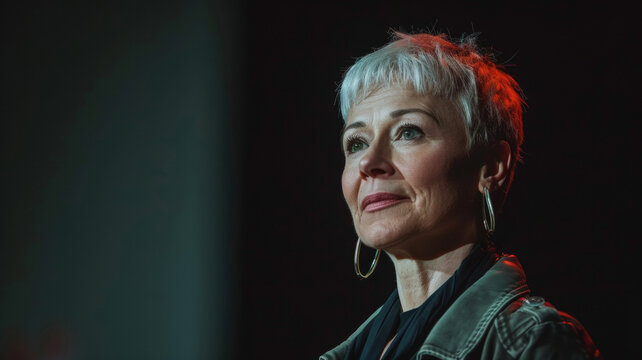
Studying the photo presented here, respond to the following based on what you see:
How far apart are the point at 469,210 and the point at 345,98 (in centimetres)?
46

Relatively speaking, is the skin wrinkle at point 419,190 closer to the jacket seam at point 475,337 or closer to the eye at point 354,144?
the eye at point 354,144

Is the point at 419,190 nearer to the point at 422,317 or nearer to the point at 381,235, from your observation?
the point at 381,235

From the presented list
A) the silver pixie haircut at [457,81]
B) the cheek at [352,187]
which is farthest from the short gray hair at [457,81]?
the cheek at [352,187]

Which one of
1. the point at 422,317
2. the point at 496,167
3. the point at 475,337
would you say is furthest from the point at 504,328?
the point at 496,167

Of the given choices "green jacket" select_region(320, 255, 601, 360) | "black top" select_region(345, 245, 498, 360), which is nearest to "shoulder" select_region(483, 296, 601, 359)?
"green jacket" select_region(320, 255, 601, 360)

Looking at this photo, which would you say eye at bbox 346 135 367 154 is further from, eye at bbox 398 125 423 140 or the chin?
the chin

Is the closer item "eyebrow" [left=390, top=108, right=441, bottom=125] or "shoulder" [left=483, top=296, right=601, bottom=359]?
"shoulder" [left=483, top=296, right=601, bottom=359]

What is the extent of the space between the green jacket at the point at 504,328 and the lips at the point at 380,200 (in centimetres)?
26

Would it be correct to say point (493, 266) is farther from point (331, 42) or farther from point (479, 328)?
point (331, 42)

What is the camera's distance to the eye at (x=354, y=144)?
61.1 inches

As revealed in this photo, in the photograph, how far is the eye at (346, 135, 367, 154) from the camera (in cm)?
155

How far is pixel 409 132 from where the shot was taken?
144 centimetres

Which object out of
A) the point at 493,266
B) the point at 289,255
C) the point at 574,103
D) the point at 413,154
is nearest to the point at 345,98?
the point at 413,154

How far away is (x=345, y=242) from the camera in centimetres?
248
